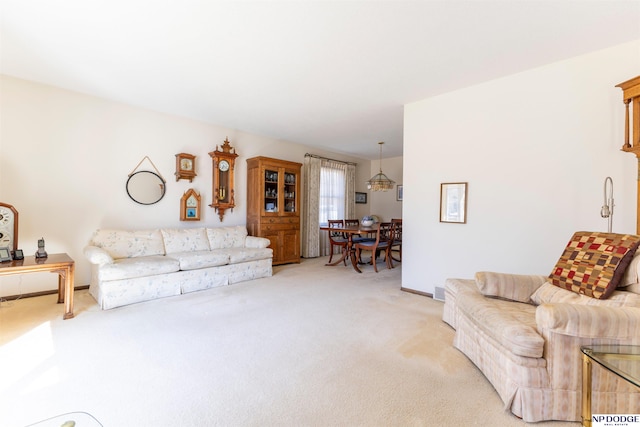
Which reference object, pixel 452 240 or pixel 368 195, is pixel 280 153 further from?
pixel 452 240

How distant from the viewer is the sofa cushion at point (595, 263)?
164 cm

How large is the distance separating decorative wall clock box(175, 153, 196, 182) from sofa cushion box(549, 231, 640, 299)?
471 cm

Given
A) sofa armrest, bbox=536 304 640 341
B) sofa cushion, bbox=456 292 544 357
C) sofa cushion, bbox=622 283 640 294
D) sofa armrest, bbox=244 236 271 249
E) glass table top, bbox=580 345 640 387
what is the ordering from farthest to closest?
sofa armrest, bbox=244 236 271 249, sofa cushion, bbox=622 283 640 294, sofa cushion, bbox=456 292 544 357, sofa armrest, bbox=536 304 640 341, glass table top, bbox=580 345 640 387

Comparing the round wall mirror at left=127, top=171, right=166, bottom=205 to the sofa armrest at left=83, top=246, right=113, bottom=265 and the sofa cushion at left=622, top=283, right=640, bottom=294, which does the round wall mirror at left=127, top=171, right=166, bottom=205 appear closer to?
the sofa armrest at left=83, top=246, right=113, bottom=265

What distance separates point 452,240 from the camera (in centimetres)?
343

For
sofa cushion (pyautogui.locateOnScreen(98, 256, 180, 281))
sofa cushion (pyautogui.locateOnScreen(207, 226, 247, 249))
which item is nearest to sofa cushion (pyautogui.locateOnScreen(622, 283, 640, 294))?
sofa cushion (pyautogui.locateOnScreen(98, 256, 180, 281))

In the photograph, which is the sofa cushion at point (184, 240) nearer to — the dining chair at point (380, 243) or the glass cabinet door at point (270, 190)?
the glass cabinet door at point (270, 190)

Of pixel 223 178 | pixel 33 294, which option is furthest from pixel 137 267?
pixel 223 178

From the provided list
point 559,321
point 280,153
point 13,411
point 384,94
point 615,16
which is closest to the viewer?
point 559,321

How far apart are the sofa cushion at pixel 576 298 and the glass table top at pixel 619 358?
14.0 inches

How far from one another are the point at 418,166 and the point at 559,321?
2.66 metres

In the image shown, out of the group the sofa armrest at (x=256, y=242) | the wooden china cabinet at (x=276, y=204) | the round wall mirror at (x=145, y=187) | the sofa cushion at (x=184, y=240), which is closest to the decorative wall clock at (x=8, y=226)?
the round wall mirror at (x=145, y=187)

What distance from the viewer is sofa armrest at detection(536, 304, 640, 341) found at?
1.32 metres

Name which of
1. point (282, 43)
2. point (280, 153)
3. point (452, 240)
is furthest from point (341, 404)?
point (280, 153)
